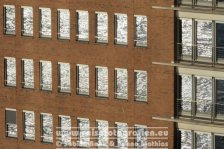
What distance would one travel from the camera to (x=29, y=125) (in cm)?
7081

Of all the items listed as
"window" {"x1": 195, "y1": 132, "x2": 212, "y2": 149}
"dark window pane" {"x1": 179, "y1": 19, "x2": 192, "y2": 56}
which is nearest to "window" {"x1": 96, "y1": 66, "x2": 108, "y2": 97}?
"dark window pane" {"x1": 179, "y1": 19, "x2": 192, "y2": 56}

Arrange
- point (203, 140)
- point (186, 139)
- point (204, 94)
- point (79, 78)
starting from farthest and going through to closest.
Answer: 1. point (79, 78)
2. point (186, 139)
3. point (203, 140)
4. point (204, 94)

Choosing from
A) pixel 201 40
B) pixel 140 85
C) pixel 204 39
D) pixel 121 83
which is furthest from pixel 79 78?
pixel 204 39

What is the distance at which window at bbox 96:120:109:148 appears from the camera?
68.4m

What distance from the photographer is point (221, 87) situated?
6512 centimetres

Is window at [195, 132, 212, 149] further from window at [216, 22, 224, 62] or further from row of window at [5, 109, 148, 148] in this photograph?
window at [216, 22, 224, 62]

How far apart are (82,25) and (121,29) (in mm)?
2429

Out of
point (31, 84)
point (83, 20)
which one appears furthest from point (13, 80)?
point (83, 20)

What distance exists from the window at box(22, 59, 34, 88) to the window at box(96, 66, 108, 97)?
4.30 m

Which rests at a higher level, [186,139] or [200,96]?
[200,96]

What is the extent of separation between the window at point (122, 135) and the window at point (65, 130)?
122 inches

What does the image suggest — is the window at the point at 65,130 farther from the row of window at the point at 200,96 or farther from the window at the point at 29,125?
the row of window at the point at 200,96

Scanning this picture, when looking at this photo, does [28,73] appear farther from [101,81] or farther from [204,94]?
[204,94]

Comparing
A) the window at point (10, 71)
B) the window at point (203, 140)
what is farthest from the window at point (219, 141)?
the window at point (10, 71)
